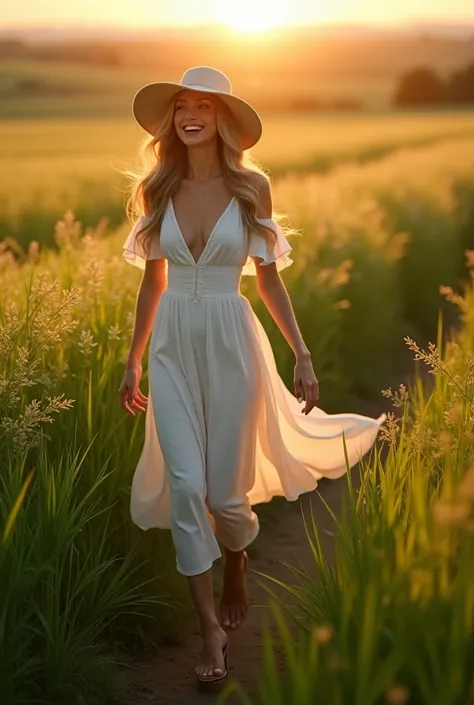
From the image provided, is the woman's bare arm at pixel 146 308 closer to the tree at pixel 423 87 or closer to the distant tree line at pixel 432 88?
the distant tree line at pixel 432 88

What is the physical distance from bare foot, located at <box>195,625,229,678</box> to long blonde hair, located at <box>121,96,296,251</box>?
1.38 m

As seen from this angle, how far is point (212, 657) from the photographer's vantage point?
3.96 m

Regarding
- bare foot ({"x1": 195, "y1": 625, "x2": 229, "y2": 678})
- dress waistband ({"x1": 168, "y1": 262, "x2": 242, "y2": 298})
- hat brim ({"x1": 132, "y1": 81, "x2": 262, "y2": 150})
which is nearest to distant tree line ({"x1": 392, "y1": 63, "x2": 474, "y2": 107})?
hat brim ({"x1": 132, "y1": 81, "x2": 262, "y2": 150})

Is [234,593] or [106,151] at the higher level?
[106,151]

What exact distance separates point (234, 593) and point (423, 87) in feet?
205

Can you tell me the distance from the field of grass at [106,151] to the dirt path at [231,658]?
5.98ft

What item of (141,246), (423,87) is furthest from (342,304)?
(423,87)

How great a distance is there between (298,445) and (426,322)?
6332mm

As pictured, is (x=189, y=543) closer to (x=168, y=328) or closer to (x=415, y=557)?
(x=168, y=328)

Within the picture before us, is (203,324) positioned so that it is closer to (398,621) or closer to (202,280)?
(202,280)

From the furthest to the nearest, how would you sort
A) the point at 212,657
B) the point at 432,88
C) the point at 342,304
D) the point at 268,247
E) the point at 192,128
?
1. the point at 432,88
2. the point at 342,304
3. the point at 268,247
4. the point at 192,128
5. the point at 212,657

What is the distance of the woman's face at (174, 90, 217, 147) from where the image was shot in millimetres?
4055

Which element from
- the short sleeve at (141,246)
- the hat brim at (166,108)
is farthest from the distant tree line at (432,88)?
the short sleeve at (141,246)

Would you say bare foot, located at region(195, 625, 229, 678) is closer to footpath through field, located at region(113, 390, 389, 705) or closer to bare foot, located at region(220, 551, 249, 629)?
footpath through field, located at region(113, 390, 389, 705)
